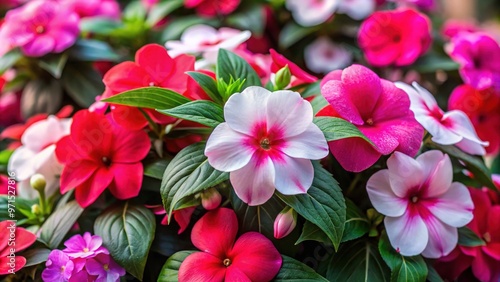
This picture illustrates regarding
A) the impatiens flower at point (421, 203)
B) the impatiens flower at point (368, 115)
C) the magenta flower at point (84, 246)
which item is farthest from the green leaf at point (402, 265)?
the magenta flower at point (84, 246)

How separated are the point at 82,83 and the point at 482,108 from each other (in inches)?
29.9

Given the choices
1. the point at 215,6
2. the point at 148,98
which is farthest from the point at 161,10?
the point at 148,98

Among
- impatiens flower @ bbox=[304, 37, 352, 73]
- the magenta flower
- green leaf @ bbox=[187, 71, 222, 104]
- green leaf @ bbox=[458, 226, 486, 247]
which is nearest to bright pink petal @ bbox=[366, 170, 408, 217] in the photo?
green leaf @ bbox=[458, 226, 486, 247]

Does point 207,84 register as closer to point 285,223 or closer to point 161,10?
point 285,223

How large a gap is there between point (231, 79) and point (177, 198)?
0.17 m

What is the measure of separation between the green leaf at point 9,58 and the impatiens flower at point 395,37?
25.8 inches

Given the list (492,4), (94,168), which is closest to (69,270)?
(94,168)

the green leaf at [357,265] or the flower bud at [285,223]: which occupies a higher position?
the flower bud at [285,223]

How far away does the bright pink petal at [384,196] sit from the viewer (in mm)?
691

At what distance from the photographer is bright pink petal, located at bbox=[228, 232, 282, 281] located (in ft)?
2.05

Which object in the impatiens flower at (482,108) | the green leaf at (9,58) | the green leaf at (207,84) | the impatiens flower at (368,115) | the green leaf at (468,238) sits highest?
the green leaf at (207,84)

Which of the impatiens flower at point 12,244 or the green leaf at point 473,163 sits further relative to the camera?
the green leaf at point 473,163

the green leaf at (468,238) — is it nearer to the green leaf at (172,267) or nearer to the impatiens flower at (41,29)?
the green leaf at (172,267)

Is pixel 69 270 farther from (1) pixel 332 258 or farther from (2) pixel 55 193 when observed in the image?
(1) pixel 332 258
